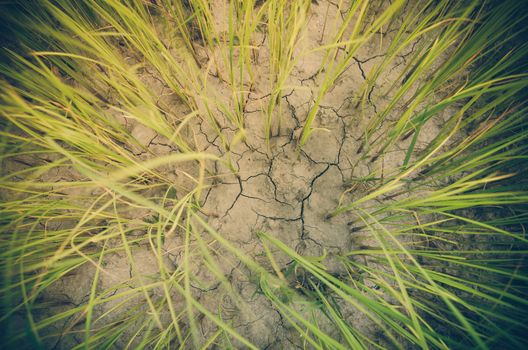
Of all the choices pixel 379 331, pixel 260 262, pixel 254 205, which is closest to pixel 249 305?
pixel 260 262

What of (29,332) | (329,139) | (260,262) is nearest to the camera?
(29,332)

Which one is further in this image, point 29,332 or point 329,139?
point 329,139

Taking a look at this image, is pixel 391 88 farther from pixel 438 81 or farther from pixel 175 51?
pixel 175 51

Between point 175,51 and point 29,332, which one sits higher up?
point 175,51

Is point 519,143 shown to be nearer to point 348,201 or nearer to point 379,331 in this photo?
point 348,201

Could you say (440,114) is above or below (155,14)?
below

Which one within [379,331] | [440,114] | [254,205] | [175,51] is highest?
[175,51]

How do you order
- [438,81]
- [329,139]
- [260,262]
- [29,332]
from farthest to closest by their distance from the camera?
[329,139], [260,262], [438,81], [29,332]

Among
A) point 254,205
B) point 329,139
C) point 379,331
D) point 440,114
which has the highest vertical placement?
point 440,114

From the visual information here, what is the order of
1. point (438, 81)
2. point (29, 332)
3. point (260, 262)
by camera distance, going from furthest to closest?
point (260, 262) < point (438, 81) < point (29, 332)

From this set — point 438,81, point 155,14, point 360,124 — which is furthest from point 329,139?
point 155,14
